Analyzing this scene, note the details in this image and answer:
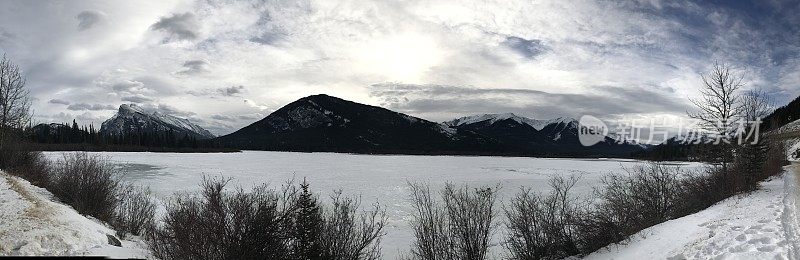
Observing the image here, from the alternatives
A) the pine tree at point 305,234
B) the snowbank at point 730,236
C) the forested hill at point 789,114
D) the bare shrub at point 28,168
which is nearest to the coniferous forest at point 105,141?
the bare shrub at point 28,168

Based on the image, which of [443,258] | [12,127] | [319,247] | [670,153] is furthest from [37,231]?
[670,153]

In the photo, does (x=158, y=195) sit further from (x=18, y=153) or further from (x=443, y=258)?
(x=443, y=258)

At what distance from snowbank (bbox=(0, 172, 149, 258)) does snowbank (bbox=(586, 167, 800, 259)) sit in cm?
1454

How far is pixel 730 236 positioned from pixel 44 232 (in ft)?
66.7

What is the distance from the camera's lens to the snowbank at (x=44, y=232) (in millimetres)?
12320

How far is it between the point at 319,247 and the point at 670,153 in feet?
377

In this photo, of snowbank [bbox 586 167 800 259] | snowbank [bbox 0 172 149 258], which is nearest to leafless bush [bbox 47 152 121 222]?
snowbank [bbox 0 172 149 258]

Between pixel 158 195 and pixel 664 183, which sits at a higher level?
pixel 664 183

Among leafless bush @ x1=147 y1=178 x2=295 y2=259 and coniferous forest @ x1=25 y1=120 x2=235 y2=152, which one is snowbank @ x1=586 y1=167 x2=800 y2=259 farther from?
coniferous forest @ x1=25 y1=120 x2=235 y2=152

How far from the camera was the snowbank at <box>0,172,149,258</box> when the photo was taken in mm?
12320

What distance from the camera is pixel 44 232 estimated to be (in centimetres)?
1354

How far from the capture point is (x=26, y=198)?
18344mm

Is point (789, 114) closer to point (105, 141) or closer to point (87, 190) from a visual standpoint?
point (87, 190)

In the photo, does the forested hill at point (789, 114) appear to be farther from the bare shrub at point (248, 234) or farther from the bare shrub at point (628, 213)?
the bare shrub at point (248, 234)
